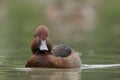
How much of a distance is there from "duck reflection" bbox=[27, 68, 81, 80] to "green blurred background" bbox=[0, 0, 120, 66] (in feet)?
3.82

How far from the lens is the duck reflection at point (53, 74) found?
14828mm

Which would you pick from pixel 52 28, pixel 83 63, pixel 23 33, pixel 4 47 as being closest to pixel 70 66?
pixel 83 63

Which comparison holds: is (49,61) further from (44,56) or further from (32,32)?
(32,32)

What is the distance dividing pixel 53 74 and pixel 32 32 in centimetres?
1101

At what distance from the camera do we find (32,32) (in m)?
26.5

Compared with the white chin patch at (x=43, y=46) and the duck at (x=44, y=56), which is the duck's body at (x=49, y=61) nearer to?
the duck at (x=44, y=56)

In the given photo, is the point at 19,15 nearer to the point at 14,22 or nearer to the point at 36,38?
the point at 14,22

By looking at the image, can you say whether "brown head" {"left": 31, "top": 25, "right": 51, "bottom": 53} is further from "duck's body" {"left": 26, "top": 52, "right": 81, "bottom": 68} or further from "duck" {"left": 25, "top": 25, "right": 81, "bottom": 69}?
"duck's body" {"left": 26, "top": 52, "right": 81, "bottom": 68}

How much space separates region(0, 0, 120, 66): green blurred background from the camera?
18.6 meters

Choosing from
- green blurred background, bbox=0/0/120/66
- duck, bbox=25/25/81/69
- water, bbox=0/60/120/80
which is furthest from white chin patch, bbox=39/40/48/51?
green blurred background, bbox=0/0/120/66

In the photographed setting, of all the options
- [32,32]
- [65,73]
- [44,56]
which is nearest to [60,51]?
[44,56]

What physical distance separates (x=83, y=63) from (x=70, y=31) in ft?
34.7

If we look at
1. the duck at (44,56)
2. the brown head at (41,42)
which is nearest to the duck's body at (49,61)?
the duck at (44,56)

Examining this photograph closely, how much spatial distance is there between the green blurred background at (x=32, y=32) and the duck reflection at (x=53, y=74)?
1.16 m
